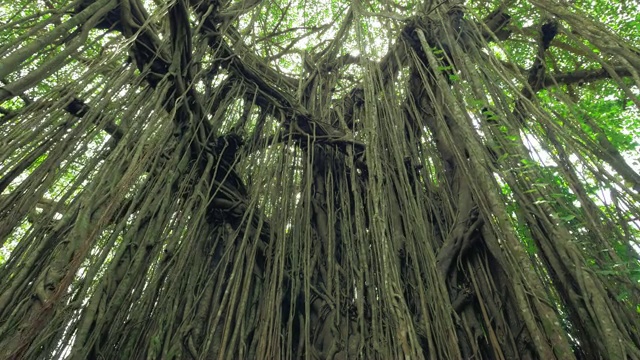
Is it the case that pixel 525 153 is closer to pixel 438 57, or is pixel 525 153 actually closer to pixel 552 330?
pixel 552 330

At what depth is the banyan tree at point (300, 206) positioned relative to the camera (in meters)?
1.32

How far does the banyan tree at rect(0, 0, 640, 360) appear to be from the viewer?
1.32 meters

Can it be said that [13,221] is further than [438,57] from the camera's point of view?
No

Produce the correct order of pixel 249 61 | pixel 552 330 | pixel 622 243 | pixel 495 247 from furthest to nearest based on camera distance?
pixel 249 61
pixel 495 247
pixel 622 243
pixel 552 330

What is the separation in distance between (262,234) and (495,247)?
1.23 metres

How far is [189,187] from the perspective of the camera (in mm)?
2219

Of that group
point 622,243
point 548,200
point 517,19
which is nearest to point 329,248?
point 548,200

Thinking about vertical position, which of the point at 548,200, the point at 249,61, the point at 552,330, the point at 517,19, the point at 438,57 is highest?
the point at 517,19

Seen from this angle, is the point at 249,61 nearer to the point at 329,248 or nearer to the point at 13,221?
the point at 329,248

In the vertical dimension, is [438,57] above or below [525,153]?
above

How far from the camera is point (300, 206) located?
2367 mm

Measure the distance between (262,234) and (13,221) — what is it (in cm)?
127

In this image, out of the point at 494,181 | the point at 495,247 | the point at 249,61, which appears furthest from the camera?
the point at 249,61


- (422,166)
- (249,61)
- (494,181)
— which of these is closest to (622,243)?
(494,181)
